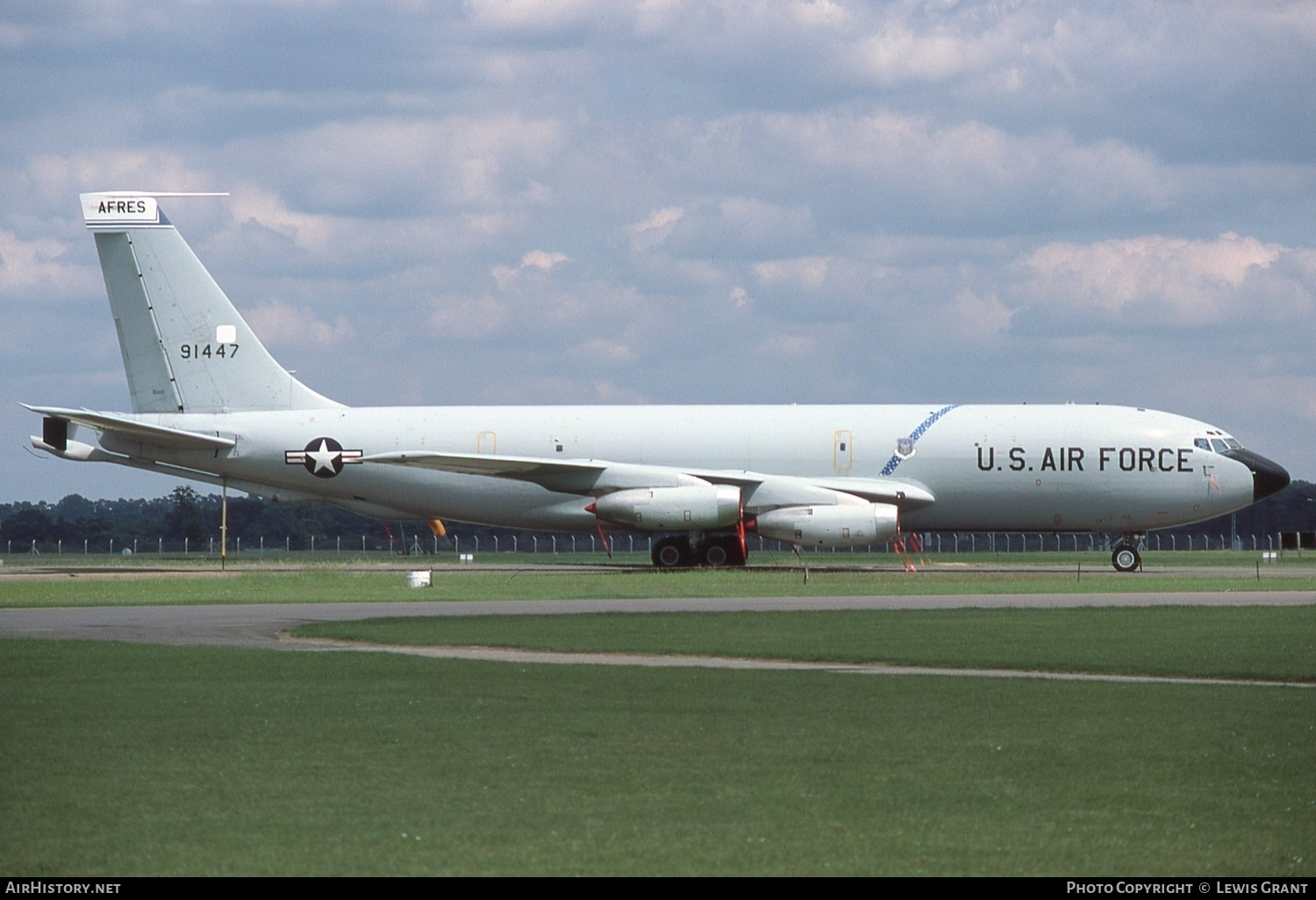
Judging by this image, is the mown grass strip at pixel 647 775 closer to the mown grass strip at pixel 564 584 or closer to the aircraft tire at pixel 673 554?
the mown grass strip at pixel 564 584

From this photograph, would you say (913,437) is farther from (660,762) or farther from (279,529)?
(279,529)

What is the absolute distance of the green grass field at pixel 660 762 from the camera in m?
8.75

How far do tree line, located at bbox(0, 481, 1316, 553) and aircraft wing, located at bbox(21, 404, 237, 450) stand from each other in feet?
154

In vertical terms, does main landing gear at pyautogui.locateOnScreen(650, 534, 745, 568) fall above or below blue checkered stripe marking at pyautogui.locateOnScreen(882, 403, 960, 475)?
below

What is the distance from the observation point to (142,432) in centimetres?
4547

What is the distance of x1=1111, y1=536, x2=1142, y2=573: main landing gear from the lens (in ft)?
150

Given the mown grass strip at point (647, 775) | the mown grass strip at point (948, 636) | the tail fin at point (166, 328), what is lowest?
the mown grass strip at point (647, 775)

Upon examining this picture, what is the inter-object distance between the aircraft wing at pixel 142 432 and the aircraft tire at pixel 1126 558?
25.0 metres

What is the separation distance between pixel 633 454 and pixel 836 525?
21.4 ft

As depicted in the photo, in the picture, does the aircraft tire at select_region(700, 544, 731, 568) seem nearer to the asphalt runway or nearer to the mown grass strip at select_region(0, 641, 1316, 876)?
the asphalt runway

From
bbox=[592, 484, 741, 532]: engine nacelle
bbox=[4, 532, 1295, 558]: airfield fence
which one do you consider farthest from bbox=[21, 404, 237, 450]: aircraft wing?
bbox=[4, 532, 1295, 558]: airfield fence

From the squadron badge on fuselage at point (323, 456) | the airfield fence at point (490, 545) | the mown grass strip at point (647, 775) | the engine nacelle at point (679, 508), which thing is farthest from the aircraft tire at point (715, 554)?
the airfield fence at point (490, 545)

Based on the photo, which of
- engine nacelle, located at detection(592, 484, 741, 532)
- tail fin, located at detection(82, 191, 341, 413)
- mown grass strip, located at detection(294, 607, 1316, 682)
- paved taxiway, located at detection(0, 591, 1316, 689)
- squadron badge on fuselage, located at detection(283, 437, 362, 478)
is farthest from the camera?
tail fin, located at detection(82, 191, 341, 413)

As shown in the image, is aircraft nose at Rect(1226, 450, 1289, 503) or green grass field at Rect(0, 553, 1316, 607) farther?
aircraft nose at Rect(1226, 450, 1289, 503)
